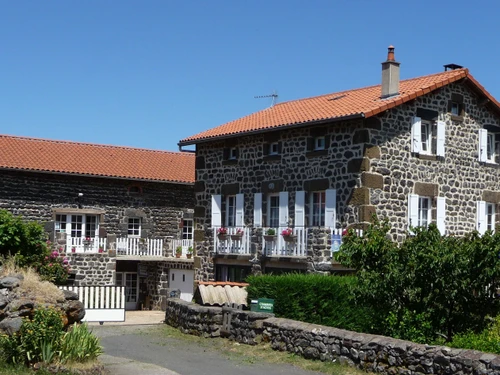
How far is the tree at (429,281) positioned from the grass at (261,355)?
134 centimetres

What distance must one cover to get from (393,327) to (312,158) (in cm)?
866

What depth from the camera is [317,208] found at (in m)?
21.8

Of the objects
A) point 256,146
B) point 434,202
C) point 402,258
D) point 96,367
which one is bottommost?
point 96,367

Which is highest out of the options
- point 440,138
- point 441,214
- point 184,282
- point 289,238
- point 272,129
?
point 272,129

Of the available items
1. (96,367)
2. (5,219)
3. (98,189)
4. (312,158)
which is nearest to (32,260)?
(5,219)

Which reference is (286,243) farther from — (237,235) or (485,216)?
(485,216)

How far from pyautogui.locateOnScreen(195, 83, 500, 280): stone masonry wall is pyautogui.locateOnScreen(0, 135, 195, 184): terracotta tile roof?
5766mm

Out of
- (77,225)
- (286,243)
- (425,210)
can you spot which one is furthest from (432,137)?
(77,225)

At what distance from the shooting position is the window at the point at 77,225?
28797 mm

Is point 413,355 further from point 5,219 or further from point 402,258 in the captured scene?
point 5,219

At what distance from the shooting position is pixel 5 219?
2384cm

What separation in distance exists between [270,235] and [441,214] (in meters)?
4.74

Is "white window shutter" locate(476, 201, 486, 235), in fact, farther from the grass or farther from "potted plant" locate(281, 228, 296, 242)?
the grass

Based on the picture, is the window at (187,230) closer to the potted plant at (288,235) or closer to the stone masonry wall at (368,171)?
the stone masonry wall at (368,171)
